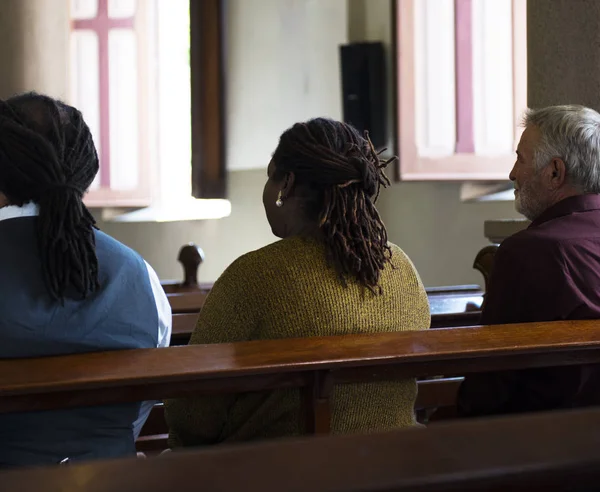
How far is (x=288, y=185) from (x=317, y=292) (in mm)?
320

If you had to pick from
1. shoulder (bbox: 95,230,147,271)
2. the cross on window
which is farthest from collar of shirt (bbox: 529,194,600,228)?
the cross on window

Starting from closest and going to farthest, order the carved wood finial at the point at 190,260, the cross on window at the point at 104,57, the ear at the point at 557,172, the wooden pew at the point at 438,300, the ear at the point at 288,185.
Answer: the ear at the point at 288,185, the ear at the point at 557,172, the wooden pew at the point at 438,300, the carved wood finial at the point at 190,260, the cross on window at the point at 104,57

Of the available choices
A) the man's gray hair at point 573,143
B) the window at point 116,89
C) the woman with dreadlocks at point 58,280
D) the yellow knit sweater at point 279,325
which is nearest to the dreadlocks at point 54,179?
the woman with dreadlocks at point 58,280

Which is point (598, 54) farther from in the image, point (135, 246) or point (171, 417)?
point (135, 246)

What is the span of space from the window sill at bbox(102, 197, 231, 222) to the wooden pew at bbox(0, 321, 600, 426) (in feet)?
21.1

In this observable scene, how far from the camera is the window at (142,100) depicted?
7.46m

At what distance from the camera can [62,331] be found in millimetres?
1733

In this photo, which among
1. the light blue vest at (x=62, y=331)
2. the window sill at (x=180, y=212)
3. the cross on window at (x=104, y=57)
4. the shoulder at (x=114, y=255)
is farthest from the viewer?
the window sill at (x=180, y=212)

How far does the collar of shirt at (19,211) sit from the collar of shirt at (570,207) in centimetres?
127

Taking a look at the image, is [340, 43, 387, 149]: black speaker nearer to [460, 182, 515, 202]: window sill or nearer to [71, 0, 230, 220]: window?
[460, 182, 515, 202]: window sill

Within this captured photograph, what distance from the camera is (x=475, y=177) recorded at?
6441mm

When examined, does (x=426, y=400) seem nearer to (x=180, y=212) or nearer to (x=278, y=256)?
(x=278, y=256)

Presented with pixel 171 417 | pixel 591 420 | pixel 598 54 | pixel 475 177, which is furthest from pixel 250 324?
pixel 475 177

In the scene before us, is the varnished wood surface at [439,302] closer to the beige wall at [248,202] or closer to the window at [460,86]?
the beige wall at [248,202]
